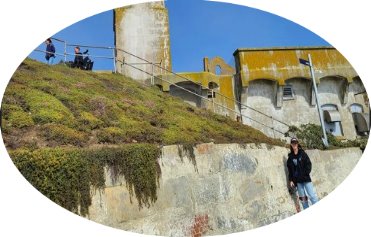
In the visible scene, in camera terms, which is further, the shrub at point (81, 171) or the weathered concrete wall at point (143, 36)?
the weathered concrete wall at point (143, 36)

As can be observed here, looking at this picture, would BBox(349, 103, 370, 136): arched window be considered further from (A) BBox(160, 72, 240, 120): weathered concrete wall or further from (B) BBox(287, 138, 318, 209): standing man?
(B) BBox(287, 138, 318, 209): standing man

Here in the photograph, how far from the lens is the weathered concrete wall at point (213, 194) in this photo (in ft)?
24.5

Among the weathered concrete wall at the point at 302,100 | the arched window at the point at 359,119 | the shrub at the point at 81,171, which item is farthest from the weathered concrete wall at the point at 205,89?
the shrub at the point at 81,171

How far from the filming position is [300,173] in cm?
1052

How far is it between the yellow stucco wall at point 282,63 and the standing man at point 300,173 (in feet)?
32.4

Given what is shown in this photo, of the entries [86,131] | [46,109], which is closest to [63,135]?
[86,131]

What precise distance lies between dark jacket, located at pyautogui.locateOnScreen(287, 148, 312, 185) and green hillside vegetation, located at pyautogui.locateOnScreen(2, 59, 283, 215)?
5.12ft

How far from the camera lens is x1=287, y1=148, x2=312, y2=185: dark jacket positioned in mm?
10492

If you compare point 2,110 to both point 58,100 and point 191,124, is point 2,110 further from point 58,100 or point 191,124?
point 191,124

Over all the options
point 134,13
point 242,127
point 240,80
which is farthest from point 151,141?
point 240,80

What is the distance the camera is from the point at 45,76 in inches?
435

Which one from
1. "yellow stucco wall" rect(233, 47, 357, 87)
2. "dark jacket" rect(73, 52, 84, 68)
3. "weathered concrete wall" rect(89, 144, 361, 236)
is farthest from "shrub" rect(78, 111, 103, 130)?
"yellow stucco wall" rect(233, 47, 357, 87)

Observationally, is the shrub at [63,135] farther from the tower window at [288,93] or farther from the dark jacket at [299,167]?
the tower window at [288,93]

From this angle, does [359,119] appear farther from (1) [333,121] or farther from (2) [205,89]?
(2) [205,89]
